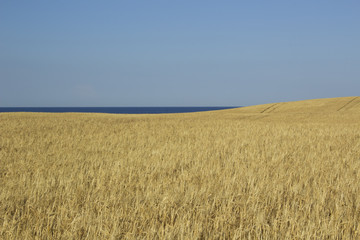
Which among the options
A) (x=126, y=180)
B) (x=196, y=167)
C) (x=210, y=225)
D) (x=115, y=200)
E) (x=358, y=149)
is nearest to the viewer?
(x=210, y=225)

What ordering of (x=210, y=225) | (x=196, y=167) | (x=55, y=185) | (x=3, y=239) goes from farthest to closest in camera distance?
(x=196, y=167) < (x=55, y=185) < (x=210, y=225) < (x=3, y=239)

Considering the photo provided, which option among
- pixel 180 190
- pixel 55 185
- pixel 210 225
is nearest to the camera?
pixel 210 225

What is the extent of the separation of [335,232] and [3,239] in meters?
3.05

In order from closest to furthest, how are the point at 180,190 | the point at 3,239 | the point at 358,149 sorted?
the point at 3,239 < the point at 180,190 < the point at 358,149

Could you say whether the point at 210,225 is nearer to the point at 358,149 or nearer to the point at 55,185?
the point at 55,185

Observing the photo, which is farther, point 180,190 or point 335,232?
point 180,190

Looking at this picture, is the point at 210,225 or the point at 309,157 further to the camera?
the point at 309,157

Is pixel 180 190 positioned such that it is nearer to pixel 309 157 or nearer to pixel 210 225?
pixel 210 225

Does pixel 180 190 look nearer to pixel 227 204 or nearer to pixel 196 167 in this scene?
pixel 227 204

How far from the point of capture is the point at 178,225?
9.64ft

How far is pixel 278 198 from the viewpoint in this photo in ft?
12.7

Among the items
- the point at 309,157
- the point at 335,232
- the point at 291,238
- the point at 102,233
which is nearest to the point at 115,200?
the point at 102,233

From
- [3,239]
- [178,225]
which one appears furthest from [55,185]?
[178,225]

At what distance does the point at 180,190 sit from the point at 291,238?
1.68 metres
